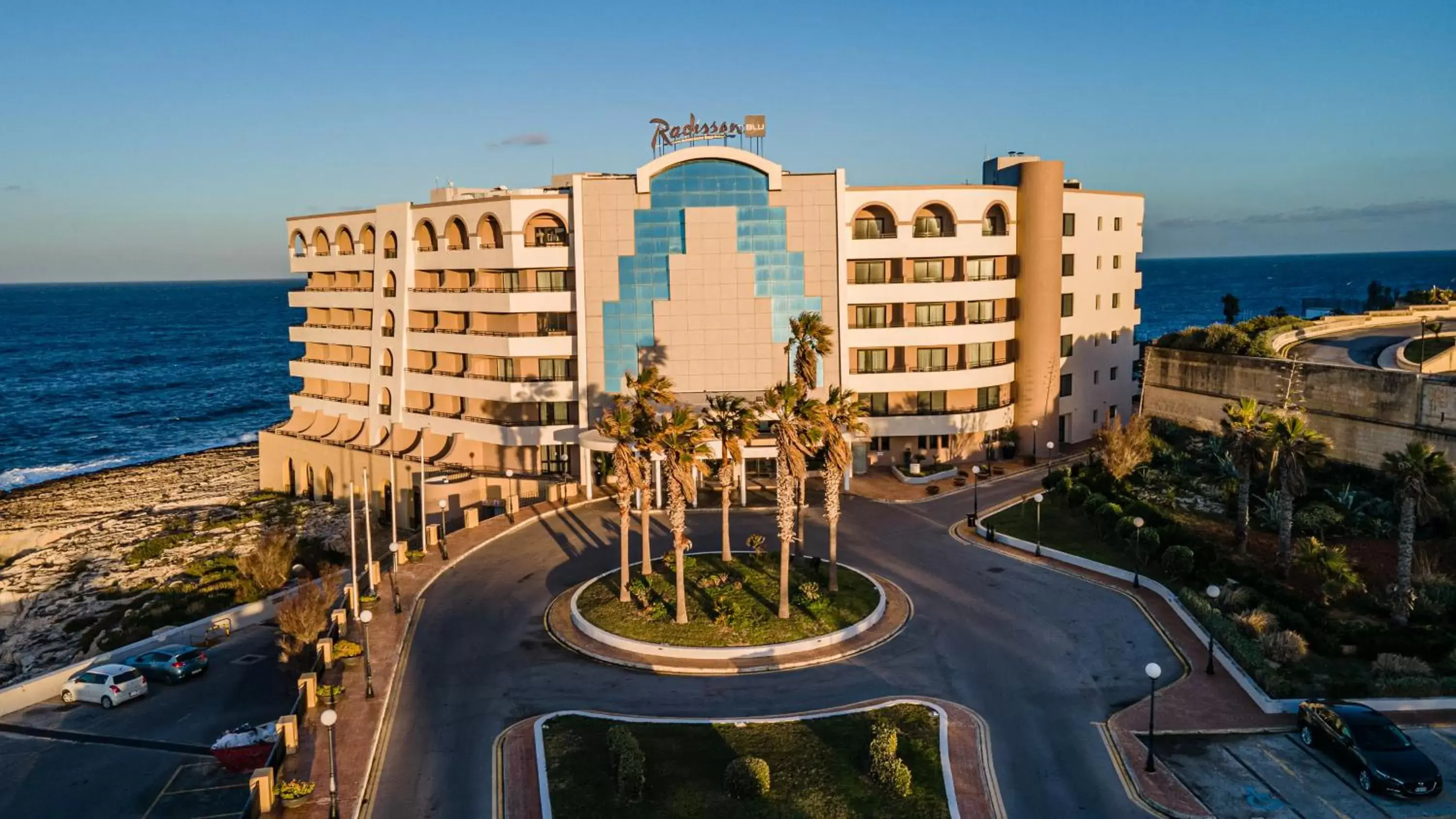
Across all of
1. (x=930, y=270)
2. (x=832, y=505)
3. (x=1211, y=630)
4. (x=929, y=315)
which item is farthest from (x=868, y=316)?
(x=1211, y=630)

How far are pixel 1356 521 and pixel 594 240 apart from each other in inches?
1906

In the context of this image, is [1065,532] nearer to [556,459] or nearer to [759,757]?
[759,757]

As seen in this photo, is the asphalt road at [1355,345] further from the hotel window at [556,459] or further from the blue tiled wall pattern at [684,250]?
the hotel window at [556,459]

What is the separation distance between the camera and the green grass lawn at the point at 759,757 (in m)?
27.6

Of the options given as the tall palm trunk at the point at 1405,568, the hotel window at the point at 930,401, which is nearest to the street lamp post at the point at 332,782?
the tall palm trunk at the point at 1405,568

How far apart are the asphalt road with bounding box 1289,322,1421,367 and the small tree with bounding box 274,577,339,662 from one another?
63.7 m

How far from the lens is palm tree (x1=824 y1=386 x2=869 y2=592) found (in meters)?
40.9

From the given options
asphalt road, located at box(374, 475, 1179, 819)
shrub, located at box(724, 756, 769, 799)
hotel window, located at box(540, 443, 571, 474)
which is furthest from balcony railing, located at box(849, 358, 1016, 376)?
shrub, located at box(724, 756, 769, 799)

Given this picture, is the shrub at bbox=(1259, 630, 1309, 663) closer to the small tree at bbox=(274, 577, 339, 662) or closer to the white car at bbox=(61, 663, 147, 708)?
the small tree at bbox=(274, 577, 339, 662)

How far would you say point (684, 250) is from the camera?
66.2 metres

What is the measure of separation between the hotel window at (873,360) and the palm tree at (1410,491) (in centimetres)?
3555

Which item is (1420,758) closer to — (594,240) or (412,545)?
(412,545)

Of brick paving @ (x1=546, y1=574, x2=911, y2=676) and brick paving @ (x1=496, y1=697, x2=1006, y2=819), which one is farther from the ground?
brick paving @ (x1=546, y1=574, x2=911, y2=676)

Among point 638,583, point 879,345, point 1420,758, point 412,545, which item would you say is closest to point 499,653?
point 638,583
